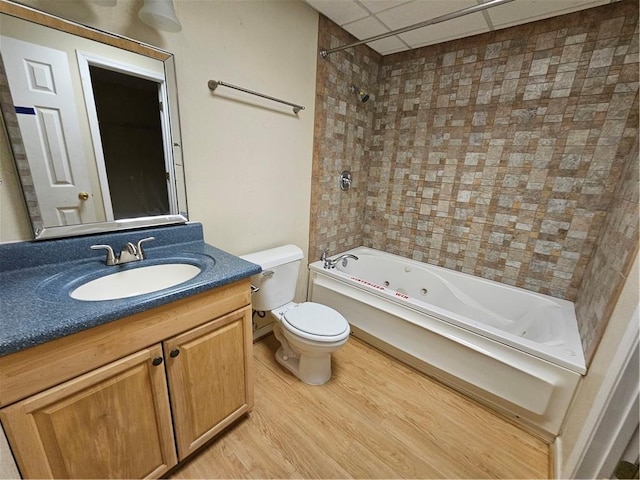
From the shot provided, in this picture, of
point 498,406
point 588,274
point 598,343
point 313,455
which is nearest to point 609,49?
point 588,274

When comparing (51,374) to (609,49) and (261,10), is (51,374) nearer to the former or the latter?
(261,10)

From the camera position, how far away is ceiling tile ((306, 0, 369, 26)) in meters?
1.59

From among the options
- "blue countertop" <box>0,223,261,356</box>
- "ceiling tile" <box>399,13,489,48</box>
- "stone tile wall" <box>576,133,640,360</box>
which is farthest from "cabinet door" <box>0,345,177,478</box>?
"ceiling tile" <box>399,13,489,48</box>

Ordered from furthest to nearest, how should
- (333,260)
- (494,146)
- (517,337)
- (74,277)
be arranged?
(333,260)
(494,146)
(517,337)
(74,277)

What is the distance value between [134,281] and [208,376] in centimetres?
51

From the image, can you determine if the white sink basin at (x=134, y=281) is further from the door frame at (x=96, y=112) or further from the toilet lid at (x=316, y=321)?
the toilet lid at (x=316, y=321)

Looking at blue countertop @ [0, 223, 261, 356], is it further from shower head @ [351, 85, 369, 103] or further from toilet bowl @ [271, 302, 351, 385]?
shower head @ [351, 85, 369, 103]

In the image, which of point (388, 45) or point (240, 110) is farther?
point (388, 45)

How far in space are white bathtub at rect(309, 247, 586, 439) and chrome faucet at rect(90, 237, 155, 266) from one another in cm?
127

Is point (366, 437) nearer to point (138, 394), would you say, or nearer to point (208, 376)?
point (208, 376)

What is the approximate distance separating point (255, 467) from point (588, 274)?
213cm

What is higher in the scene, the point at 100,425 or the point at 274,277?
the point at 274,277

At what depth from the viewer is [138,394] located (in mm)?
915

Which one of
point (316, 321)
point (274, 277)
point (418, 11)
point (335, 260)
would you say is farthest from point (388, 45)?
point (316, 321)
